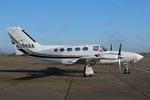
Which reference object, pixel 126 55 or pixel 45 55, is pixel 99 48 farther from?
pixel 45 55

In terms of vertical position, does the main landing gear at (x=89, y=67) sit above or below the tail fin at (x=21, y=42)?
below

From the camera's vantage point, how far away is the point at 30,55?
22.8m

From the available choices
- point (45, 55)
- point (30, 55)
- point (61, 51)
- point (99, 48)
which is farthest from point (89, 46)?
point (30, 55)

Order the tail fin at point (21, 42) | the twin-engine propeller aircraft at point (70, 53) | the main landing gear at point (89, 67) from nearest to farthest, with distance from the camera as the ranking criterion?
the main landing gear at point (89, 67), the twin-engine propeller aircraft at point (70, 53), the tail fin at point (21, 42)

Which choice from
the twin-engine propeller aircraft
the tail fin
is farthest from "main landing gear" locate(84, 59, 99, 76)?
the tail fin

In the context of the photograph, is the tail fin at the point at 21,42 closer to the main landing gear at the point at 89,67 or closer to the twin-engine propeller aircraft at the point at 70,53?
the twin-engine propeller aircraft at the point at 70,53

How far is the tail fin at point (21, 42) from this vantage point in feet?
74.4

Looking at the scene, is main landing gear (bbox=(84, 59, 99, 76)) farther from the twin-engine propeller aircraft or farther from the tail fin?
the tail fin

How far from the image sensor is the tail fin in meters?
22.7

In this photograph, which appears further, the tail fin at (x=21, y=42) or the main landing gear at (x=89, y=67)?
the tail fin at (x=21, y=42)

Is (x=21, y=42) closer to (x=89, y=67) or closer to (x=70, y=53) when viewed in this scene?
(x=70, y=53)

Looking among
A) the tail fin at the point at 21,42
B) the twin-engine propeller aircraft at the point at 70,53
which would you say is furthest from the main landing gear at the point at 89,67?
the tail fin at the point at 21,42

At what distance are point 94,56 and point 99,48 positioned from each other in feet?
4.39

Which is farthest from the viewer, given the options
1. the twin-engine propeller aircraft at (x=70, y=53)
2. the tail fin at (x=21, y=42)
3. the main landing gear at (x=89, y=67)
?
the tail fin at (x=21, y=42)
